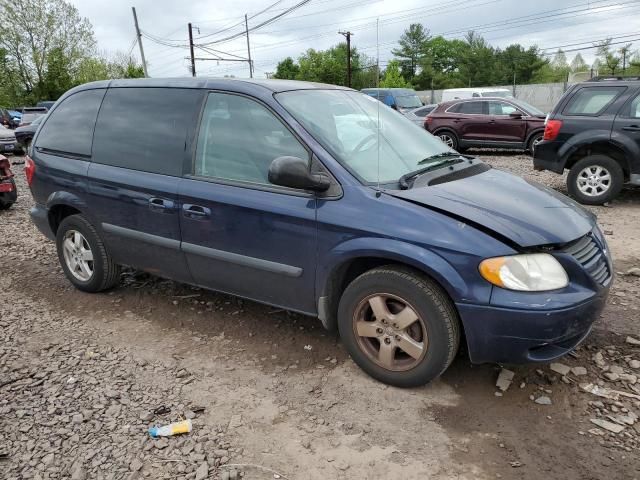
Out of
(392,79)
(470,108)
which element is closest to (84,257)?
(470,108)

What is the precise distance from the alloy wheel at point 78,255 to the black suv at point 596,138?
6863 millimetres

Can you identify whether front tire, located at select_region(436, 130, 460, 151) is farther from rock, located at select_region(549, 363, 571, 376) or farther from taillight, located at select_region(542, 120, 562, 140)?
rock, located at select_region(549, 363, 571, 376)

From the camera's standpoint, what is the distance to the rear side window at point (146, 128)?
11.9 feet

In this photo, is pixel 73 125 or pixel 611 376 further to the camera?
pixel 73 125

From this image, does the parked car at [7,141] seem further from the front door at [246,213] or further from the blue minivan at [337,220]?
the front door at [246,213]

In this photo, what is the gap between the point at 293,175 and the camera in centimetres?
287

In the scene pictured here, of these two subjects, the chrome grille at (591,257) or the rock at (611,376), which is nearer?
the chrome grille at (591,257)

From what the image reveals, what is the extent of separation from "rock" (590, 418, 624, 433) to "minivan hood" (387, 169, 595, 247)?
980 millimetres

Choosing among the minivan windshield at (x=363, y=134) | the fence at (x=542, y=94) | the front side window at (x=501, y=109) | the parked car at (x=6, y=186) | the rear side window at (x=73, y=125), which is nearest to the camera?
the minivan windshield at (x=363, y=134)

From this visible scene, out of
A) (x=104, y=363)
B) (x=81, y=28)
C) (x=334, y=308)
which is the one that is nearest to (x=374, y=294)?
(x=334, y=308)

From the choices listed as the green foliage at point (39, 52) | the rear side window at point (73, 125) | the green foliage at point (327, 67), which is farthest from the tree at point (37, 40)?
the rear side window at point (73, 125)

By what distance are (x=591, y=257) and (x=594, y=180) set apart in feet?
18.2

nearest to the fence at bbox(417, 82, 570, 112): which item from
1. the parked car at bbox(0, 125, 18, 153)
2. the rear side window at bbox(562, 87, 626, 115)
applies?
the rear side window at bbox(562, 87, 626, 115)

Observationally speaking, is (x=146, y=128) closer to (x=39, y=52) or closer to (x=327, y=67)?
(x=39, y=52)
